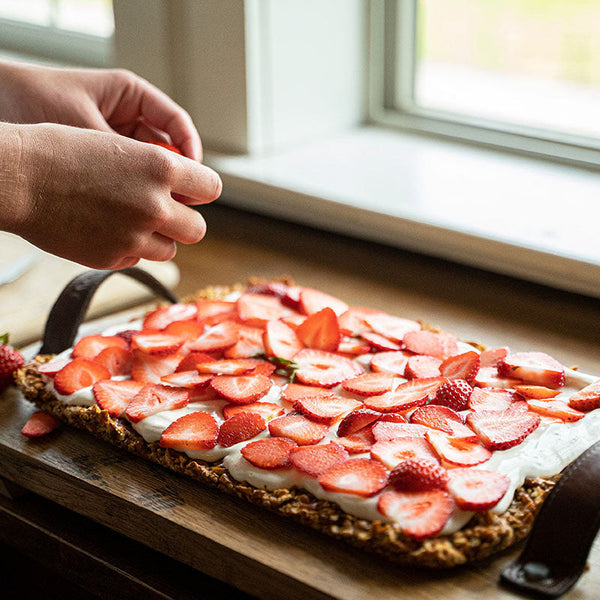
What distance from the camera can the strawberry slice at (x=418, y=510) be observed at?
77 cm

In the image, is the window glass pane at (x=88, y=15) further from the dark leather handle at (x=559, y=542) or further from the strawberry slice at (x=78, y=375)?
the dark leather handle at (x=559, y=542)

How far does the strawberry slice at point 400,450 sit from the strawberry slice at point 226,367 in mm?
225

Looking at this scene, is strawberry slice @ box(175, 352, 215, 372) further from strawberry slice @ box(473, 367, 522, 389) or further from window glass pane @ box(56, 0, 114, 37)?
window glass pane @ box(56, 0, 114, 37)

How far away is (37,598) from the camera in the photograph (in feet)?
3.77

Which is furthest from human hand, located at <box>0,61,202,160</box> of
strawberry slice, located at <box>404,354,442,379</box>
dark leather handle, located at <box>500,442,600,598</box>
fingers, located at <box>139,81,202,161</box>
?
dark leather handle, located at <box>500,442,600,598</box>

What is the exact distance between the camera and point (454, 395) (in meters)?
0.96

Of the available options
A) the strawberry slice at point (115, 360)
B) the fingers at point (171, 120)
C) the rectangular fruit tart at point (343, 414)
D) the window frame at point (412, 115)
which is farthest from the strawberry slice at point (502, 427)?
the window frame at point (412, 115)

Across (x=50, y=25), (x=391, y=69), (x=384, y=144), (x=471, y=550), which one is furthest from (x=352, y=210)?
(x=50, y=25)

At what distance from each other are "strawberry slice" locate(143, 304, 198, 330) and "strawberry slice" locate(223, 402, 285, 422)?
0.24 metres

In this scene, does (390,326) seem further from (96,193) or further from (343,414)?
(96,193)

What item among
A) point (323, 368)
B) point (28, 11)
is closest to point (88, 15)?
point (28, 11)

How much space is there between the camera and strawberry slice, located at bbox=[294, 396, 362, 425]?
94 cm

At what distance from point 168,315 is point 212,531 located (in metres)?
0.42

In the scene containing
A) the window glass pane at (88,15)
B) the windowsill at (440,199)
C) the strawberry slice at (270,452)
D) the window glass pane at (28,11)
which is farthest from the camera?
the window glass pane at (28,11)
